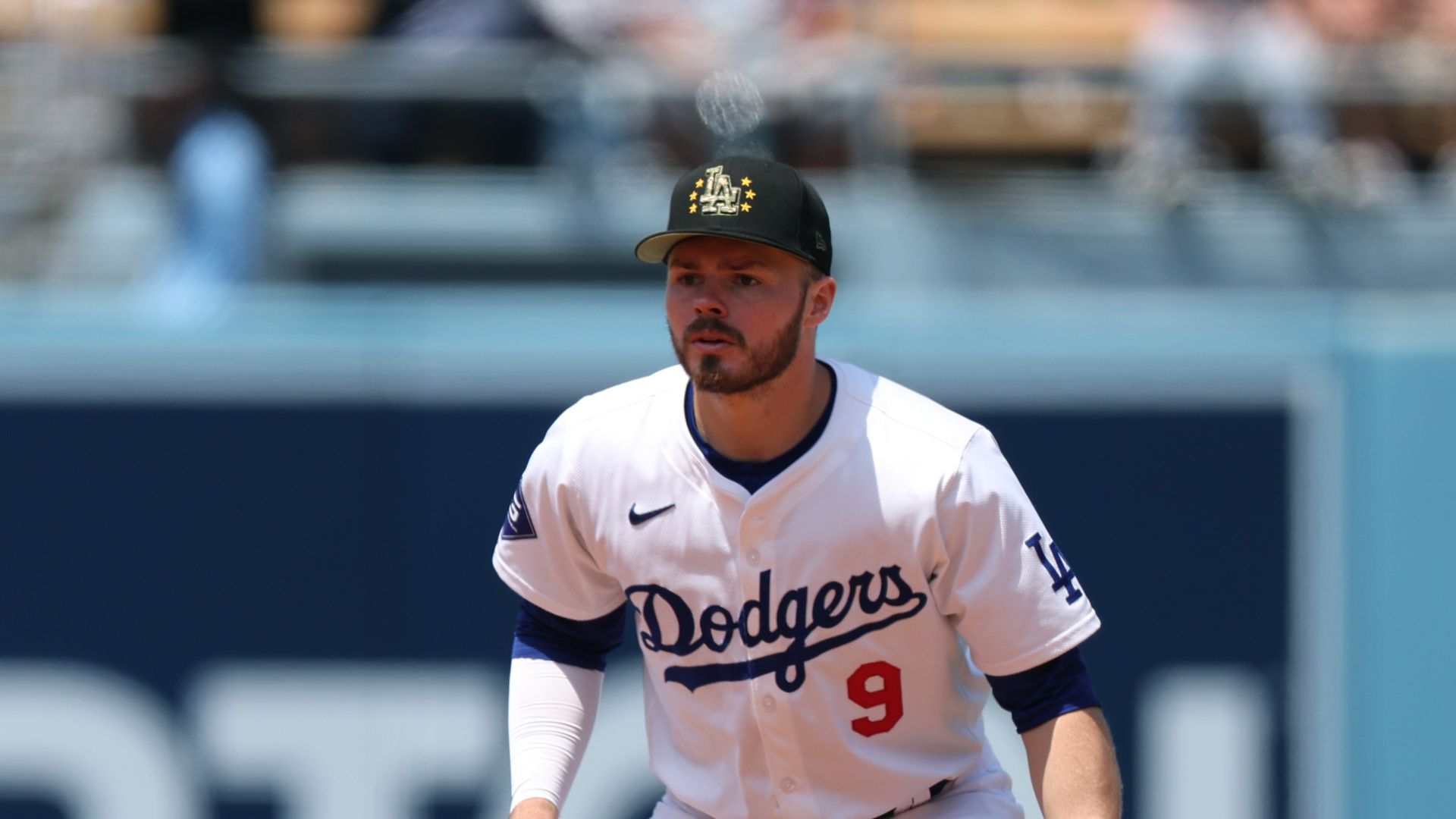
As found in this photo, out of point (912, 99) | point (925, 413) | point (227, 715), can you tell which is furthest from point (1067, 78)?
point (925, 413)

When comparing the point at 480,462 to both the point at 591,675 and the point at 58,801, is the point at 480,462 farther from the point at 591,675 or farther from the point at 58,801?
the point at 591,675

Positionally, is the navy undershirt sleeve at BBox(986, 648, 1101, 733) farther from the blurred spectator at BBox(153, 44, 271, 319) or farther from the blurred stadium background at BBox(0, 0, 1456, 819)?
the blurred spectator at BBox(153, 44, 271, 319)

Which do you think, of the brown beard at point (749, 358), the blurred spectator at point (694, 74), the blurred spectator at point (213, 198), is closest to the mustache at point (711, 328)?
the brown beard at point (749, 358)

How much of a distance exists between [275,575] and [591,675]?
2500 millimetres

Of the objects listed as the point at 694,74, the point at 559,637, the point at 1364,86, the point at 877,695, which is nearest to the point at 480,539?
the point at 559,637

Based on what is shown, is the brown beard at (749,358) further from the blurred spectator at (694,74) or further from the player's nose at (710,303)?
the blurred spectator at (694,74)

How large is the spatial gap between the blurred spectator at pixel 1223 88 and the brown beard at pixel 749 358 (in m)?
5.31

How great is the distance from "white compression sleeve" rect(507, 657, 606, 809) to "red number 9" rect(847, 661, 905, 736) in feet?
1.74

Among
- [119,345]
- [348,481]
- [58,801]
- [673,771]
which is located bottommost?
[58,801]

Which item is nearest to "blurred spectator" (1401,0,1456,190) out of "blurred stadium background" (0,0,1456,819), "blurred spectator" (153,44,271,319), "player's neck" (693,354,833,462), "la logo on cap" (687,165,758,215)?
"blurred stadium background" (0,0,1456,819)

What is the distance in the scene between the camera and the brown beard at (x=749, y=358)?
310 centimetres

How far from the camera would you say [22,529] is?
585 centimetres

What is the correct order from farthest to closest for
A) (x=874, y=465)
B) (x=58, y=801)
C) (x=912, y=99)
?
(x=912, y=99) → (x=58, y=801) → (x=874, y=465)

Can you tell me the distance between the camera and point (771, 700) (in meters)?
3.35
